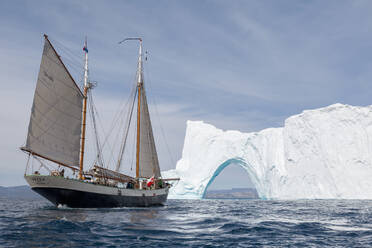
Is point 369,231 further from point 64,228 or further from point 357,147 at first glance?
point 357,147

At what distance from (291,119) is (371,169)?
1528 centimetres

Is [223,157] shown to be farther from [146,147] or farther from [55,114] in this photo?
Answer: [55,114]

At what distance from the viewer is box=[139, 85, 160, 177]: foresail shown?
38375 millimetres

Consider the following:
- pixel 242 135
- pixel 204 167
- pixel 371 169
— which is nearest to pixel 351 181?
pixel 371 169

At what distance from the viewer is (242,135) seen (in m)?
67.6

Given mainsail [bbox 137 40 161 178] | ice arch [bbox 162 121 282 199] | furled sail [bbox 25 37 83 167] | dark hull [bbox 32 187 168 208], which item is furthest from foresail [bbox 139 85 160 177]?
ice arch [bbox 162 121 282 199]

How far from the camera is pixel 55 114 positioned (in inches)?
1173

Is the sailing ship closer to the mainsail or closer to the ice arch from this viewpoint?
the mainsail

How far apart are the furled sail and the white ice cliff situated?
36.2m

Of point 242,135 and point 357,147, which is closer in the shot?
point 357,147

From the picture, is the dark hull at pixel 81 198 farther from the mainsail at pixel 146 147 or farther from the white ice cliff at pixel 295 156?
the white ice cliff at pixel 295 156

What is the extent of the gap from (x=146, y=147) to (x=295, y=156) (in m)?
33.2

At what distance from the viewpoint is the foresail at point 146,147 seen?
126 ft

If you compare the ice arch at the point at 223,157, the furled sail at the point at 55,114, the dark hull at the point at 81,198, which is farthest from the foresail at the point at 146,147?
the ice arch at the point at 223,157
